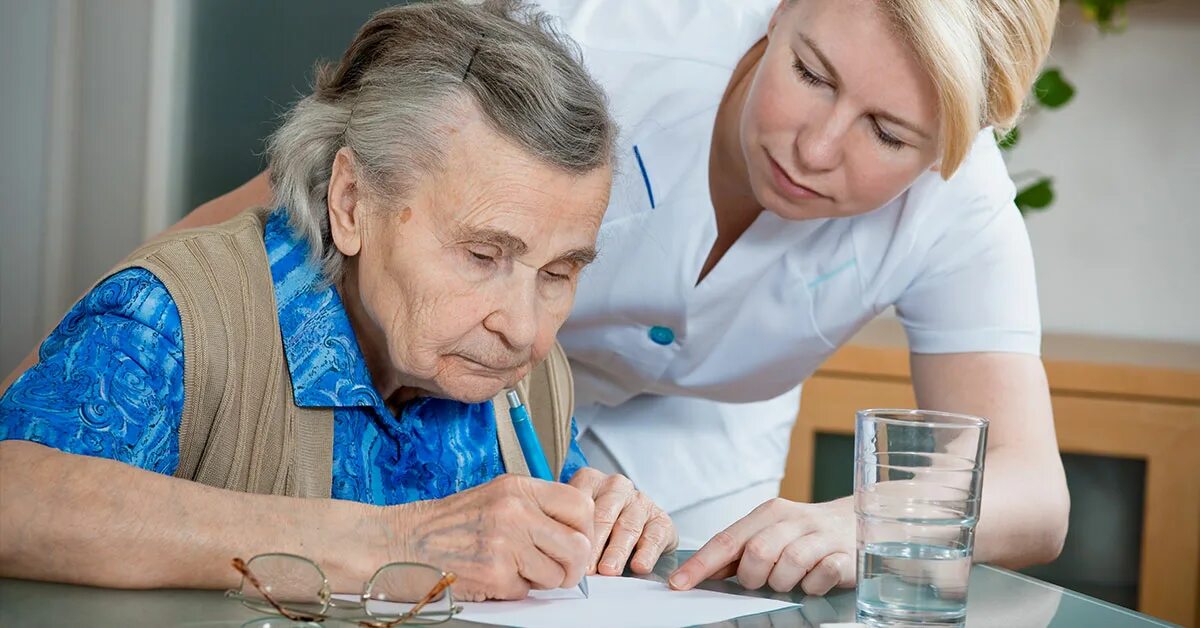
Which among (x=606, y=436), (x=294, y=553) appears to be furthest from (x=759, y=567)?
(x=606, y=436)

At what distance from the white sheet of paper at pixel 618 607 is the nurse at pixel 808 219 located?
0.86ft

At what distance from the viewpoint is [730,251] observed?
192cm

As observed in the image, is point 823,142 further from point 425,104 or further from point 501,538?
point 501,538

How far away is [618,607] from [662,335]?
819 mm

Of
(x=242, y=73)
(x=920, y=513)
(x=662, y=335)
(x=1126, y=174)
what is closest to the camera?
(x=920, y=513)

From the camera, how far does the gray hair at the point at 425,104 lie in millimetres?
1388

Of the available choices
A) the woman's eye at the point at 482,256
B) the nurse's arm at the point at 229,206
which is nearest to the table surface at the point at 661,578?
the woman's eye at the point at 482,256

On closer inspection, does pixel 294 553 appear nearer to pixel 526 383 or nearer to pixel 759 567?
pixel 759 567

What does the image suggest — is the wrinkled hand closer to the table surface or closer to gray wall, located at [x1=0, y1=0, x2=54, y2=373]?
the table surface

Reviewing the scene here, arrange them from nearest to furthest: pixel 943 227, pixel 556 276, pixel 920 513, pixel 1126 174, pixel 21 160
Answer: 1. pixel 920 513
2. pixel 556 276
3. pixel 943 227
4. pixel 21 160
5. pixel 1126 174

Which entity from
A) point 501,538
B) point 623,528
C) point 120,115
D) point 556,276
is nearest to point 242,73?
point 120,115

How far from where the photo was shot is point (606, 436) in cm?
225

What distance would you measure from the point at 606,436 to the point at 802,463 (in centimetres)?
125

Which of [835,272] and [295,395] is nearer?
[295,395]
